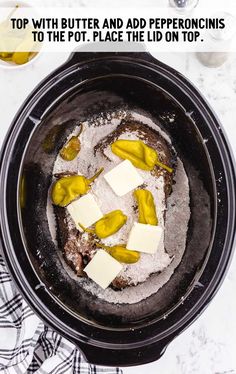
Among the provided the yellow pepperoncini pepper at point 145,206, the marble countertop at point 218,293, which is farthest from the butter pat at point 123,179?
the marble countertop at point 218,293

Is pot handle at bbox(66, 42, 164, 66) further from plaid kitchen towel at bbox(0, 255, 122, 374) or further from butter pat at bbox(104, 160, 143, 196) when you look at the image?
plaid kitchen towel at bbox(0, 255, 122, 374)

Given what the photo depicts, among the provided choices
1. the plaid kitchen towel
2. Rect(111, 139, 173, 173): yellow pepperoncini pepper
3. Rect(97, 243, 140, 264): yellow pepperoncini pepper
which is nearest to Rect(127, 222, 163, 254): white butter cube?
Rect(97, 243, 140, 264): yellow pepperoncini pepper

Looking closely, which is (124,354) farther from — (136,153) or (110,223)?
(136,153)

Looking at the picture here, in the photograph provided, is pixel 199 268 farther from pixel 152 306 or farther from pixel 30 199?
pixel 30 199

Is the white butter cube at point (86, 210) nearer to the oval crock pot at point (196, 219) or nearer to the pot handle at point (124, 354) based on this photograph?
the oval crock pot at point (196, 219)

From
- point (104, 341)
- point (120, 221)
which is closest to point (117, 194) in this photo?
point (120, 221)
